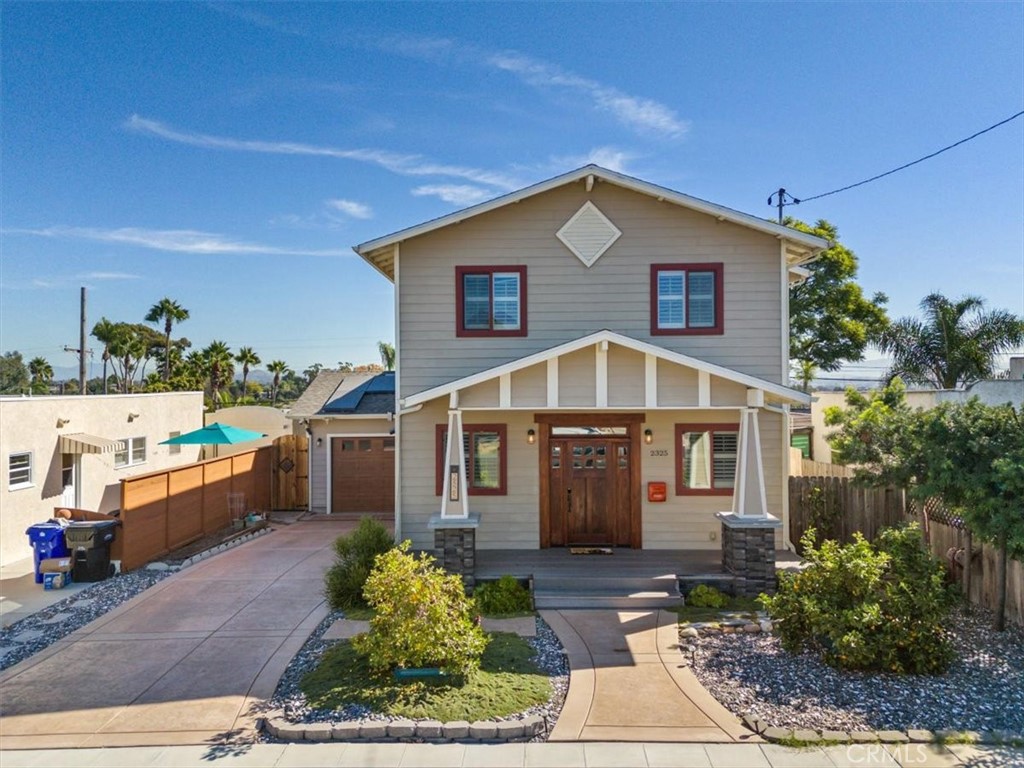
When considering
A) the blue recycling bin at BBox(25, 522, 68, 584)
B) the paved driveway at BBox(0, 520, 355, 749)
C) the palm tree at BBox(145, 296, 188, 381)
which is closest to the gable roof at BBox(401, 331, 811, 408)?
the paved driveway at BBox(0, 520, 355, 749)

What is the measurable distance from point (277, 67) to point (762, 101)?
1048cm

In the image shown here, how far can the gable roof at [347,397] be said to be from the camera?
15211 millimetres

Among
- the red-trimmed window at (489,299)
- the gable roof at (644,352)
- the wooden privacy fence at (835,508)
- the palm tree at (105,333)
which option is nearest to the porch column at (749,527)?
the gable roof at (644,352)

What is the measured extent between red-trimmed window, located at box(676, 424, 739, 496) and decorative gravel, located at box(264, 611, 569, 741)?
4087mm

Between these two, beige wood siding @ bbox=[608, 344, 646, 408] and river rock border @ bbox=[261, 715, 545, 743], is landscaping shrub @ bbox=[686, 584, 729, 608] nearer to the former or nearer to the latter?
beige wood siding @ bbox=[608, 344, 646, 408]

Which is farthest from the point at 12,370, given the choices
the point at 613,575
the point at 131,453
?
the point at 613,575

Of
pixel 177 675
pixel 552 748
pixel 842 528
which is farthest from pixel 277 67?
pixel 842 528

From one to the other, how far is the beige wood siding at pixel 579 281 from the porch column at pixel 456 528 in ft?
6.26

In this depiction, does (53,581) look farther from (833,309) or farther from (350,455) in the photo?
(833,309)

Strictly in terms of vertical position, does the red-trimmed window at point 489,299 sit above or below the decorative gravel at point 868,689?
above

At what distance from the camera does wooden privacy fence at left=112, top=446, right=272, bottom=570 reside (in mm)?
10469

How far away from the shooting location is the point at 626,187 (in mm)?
10227

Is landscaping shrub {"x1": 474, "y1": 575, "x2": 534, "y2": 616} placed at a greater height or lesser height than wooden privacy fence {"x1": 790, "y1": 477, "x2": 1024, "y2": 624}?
lesser

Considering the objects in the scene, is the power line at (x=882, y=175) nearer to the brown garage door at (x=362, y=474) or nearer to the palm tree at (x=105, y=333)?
the brown garage door at (x=362, y=474)
